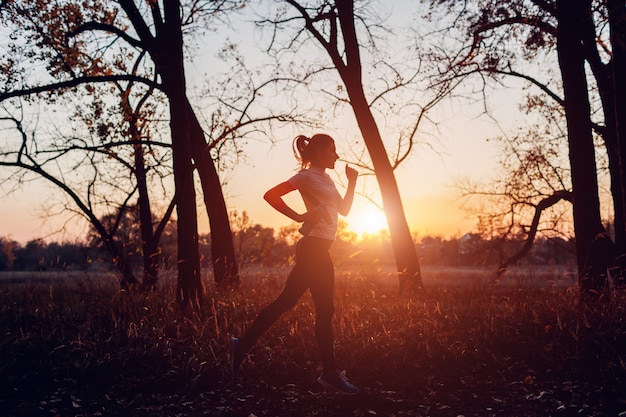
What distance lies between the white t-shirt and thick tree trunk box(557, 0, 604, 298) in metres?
4.80

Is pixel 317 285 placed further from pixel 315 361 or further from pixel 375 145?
pixel 375 145

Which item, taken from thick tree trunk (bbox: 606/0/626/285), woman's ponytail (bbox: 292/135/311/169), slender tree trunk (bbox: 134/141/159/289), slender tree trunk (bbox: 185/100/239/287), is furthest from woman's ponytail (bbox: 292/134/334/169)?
slender tree trunk (bbox: 134/141/159/289)

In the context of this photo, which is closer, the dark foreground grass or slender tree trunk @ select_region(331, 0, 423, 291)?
the dark foreground grass

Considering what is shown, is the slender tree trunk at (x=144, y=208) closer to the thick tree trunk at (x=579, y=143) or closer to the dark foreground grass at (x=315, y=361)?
the dark foreground grass at (x=315, y=361)

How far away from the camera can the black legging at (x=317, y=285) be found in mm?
4984

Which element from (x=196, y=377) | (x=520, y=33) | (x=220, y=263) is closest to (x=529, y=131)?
(x=520, y=33)

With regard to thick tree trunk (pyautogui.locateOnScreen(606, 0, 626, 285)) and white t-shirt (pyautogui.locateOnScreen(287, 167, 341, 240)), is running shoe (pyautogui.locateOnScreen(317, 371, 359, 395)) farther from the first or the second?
thick tree trunk (pyautogui.locateOnScreen(606, 0, 626, 285))

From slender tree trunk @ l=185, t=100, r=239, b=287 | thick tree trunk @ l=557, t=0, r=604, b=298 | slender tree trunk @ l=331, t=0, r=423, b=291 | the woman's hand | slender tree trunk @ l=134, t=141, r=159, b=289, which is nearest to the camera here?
the woman's hand

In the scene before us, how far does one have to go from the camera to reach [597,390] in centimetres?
505

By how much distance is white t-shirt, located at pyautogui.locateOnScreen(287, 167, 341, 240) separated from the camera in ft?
16.3

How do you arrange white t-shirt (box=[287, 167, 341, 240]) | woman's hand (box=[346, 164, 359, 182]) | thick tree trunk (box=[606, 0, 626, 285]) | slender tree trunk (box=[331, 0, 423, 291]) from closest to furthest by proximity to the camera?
white t-shirt (box=[287, 167, 341, 240]) < woman's hand (box=[346, 164, 359, 182]) < thick tree trunk (box=[606, 0, 626, 285]) < slender tree trunk (box=[331, 0, 423, 291])

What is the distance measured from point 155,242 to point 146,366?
778 centimetres

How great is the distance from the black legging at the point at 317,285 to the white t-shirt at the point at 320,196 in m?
0.10

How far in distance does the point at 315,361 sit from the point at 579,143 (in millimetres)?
5119
